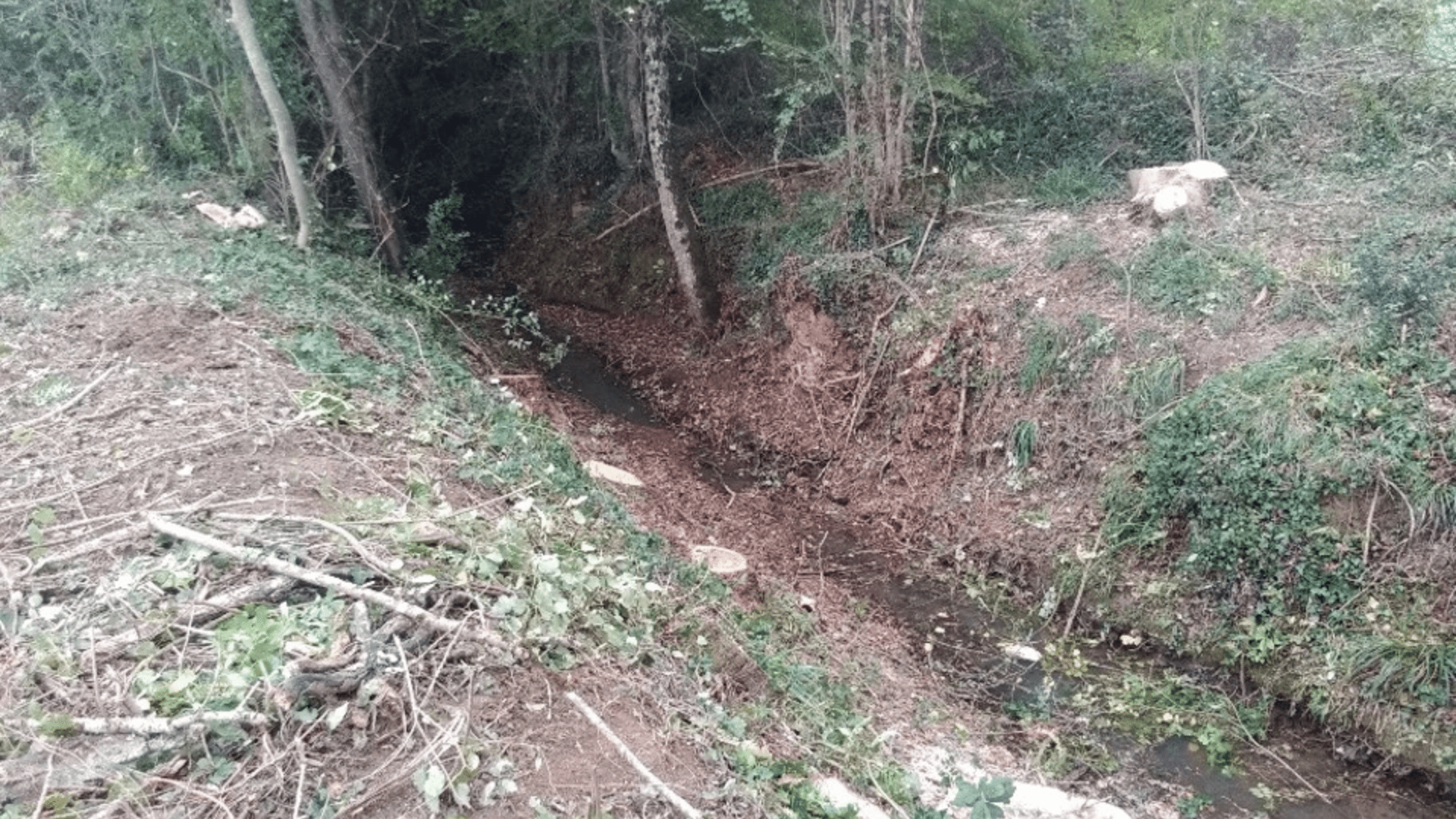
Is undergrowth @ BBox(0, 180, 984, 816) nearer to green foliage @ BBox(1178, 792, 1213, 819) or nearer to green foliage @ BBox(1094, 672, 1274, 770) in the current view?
green foliage @ BBox(1094, 672, 1274, 770)

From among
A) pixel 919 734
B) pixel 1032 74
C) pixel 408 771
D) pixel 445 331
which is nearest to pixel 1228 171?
pixel 1032 74

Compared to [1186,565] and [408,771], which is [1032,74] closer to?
[1186,565]

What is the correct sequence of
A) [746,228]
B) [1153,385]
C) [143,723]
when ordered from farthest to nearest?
[746,228], [1153,385], [143,723]

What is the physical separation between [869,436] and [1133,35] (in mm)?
6148

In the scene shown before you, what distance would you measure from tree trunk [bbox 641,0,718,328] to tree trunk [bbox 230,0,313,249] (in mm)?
3783

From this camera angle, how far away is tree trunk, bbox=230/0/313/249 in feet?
31.1

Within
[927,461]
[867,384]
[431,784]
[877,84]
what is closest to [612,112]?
[877,84]

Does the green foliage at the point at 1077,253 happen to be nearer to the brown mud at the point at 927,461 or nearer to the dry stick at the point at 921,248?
the brown mud at the point at 927,461

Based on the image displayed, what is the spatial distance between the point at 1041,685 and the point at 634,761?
12.9ft

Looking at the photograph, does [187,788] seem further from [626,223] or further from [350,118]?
[626,223]

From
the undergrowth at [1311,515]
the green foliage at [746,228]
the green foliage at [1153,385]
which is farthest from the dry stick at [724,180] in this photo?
the undergrowth at [1311,515]

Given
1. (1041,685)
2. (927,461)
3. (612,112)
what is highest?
(612,112)

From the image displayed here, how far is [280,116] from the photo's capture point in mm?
10062

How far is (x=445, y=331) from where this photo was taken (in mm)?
10297
